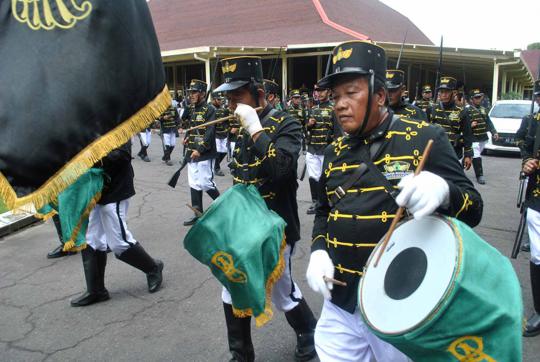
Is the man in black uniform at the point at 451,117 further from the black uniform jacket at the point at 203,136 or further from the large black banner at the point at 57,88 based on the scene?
the large black banner at the point at 57,88

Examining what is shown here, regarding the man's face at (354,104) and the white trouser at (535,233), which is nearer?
the man's face at (354,104)

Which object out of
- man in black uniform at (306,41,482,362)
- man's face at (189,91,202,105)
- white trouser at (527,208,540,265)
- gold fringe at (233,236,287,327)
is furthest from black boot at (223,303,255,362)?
man's face at (189,91,202,105)

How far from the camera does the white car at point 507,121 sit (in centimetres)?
1377

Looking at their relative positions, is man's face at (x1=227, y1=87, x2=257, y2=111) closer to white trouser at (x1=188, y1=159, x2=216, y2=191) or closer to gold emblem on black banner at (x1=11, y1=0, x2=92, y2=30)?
gold emblem on black banner at (x1=11, y1=0, x2=92, y2=30)

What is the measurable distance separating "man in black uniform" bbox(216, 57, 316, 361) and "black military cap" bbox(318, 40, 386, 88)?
0.83 meters

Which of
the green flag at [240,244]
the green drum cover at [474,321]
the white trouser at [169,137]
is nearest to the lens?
the green drum cover at [474,321]

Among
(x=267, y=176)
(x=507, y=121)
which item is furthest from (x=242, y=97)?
(x=507, y=121)

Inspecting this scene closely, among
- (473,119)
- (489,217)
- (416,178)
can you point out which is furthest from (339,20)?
(416,178)

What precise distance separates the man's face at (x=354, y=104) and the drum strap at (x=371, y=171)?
0.09 m

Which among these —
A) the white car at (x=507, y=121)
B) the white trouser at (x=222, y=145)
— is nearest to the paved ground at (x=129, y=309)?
the white trouser at (x=222, y=145)

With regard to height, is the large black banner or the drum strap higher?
the large black banner

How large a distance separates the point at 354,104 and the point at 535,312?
108 inches

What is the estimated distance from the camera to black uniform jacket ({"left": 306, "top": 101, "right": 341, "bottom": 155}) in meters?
8.15

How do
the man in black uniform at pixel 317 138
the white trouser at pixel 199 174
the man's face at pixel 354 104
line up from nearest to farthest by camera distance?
the man's face at pixel 354 104 → the white trouser at pixel 199 174 → the man in black uniform at pixel 317 138
